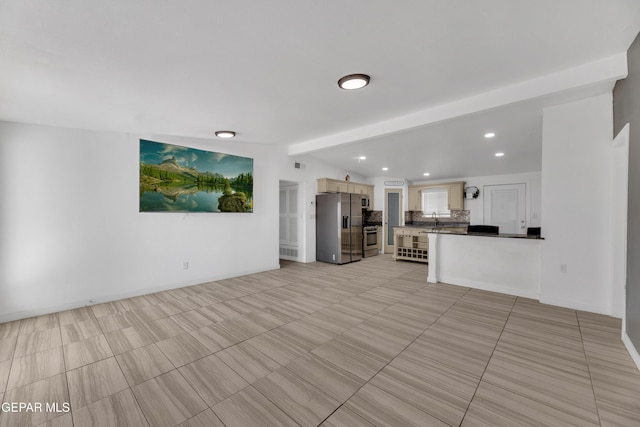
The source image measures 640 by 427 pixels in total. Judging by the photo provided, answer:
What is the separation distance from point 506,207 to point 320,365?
753cm

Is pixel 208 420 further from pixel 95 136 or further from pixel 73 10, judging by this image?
pixel 95 136

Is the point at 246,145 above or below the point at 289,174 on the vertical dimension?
above

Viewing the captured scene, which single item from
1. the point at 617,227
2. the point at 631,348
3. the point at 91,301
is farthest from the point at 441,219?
the point at 91,301

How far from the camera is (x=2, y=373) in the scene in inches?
77.7

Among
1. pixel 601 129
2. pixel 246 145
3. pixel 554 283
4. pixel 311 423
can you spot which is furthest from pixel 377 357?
pixel 246 145

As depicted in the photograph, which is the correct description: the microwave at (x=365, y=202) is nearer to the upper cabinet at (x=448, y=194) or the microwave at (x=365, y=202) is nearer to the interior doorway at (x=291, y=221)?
the upper cabinet at (x=448, y=194)

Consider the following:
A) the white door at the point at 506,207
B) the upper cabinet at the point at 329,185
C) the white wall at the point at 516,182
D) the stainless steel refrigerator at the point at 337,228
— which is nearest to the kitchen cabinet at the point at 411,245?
the stainless steel refrigerator at the point at 337,228

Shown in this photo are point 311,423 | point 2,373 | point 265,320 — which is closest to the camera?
point 311,423

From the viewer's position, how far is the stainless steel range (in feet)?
23.2

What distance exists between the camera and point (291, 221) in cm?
656

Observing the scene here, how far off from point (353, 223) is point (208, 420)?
5307 mm

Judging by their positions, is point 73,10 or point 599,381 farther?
point 599,381

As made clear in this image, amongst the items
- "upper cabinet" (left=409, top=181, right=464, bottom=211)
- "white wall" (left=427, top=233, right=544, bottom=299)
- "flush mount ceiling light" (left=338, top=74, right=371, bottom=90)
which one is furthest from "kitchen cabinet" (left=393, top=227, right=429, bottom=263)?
"flush mount ceiling light" (left=338, top=74, right=371, bottom=90)

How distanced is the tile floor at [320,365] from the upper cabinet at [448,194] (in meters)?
4.65
